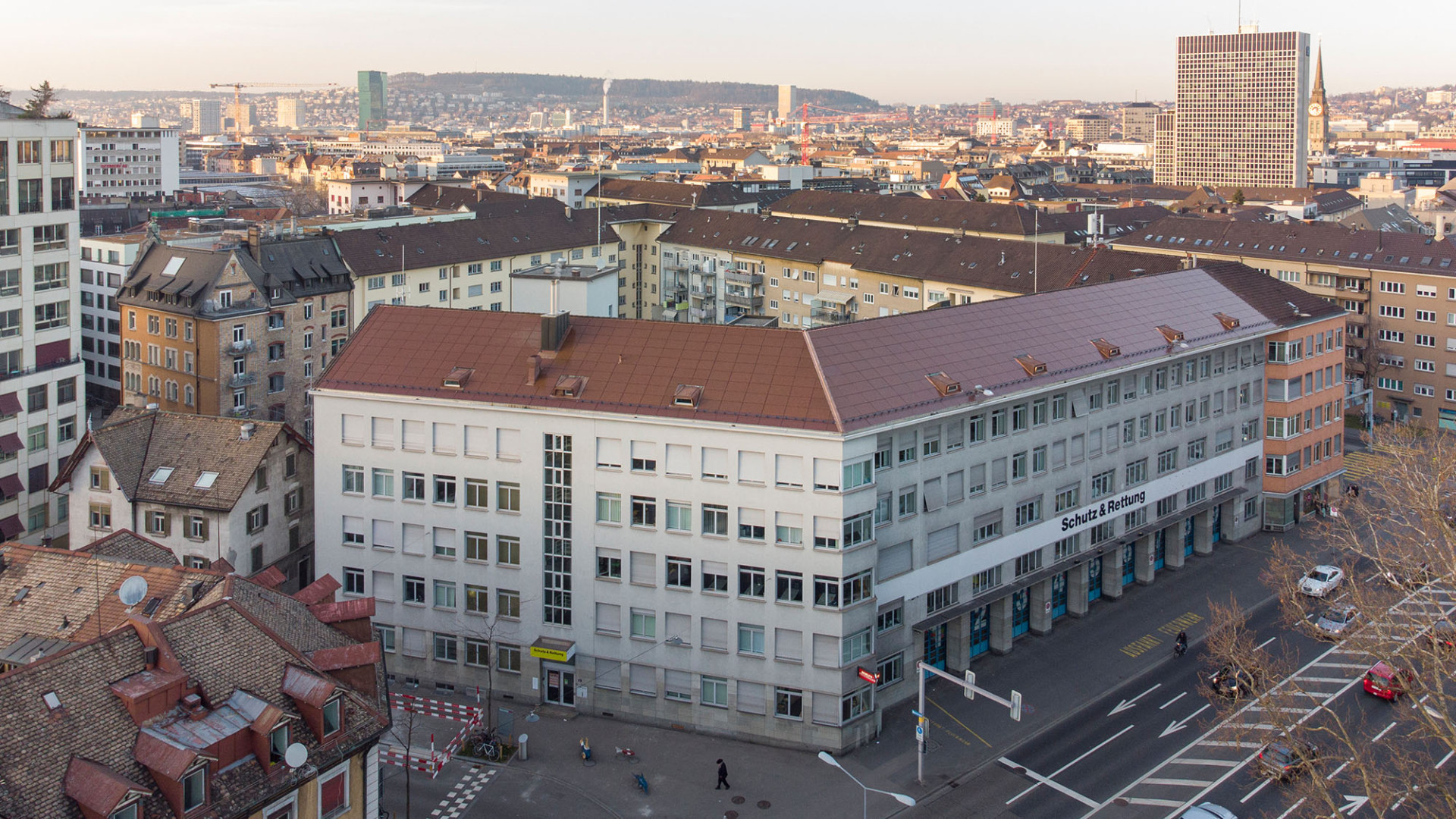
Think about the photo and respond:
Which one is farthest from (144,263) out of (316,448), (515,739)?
(515,739)

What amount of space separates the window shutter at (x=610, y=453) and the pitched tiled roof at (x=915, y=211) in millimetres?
87257

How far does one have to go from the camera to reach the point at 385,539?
63.1 metres

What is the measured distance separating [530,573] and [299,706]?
22387 millimetres

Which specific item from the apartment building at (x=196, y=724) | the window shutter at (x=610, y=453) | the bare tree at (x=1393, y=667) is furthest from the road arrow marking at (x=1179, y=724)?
the apartment building at (x=196, y=724)

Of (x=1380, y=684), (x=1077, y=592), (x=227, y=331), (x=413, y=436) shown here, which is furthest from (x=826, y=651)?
(x=227, y=331)

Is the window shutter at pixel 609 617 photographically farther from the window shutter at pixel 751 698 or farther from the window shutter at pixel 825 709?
the window shutter at pixel 825 709

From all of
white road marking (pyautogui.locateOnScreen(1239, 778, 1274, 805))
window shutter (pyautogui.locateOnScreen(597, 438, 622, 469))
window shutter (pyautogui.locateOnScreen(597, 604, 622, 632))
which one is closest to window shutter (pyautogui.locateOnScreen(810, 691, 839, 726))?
window shutter (pyautogui.locateOnScreen(597, 604, 622, 632))

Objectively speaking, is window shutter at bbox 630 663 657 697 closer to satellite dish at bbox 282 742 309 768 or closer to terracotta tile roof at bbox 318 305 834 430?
terracotta tile roof at bbox 318 305 834 430

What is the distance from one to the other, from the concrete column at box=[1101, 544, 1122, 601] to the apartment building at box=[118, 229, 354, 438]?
186 ft

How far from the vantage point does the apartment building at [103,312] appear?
108000 millimetres

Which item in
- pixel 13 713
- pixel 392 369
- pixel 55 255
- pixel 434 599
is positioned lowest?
pixel 434 599

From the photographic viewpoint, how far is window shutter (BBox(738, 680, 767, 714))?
57500 millimetres

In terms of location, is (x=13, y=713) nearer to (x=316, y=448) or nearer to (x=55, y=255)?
(x=316, y=448)

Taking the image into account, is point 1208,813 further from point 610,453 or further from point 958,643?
point 610,453
